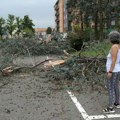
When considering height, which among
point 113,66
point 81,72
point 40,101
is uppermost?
point 113,66

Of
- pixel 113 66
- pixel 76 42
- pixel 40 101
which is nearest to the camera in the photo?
pixel 113 66

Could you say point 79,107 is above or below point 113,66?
below

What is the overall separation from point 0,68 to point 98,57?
3488 mm

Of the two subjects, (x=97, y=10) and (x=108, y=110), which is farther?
(x=97, y=10)

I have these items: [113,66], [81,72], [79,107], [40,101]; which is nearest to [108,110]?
[79,107]

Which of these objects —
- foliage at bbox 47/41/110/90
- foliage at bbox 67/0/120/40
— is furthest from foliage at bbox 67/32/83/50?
foliage at bbox 47/41/110/90

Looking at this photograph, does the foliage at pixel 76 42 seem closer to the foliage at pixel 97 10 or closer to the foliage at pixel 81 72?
the foliage at pixel 97 10

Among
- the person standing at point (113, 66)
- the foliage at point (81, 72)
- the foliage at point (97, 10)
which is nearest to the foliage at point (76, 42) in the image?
the foliage at point (97, 10)

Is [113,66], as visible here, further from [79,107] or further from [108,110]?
[79,107]

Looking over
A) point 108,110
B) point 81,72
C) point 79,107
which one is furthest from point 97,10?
point 108,110

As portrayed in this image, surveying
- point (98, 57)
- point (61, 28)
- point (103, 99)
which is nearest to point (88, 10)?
point (98, 57)

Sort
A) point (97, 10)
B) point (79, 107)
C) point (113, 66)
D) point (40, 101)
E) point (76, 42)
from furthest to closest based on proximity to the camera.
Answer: point (97, 10), point (76, 42), point (40, 101), point (79, 107), point (113, 66)

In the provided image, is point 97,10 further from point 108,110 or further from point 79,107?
point 108,110

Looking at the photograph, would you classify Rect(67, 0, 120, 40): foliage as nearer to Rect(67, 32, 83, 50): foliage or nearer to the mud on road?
Rect(67, 32, 83, 50): foliage
